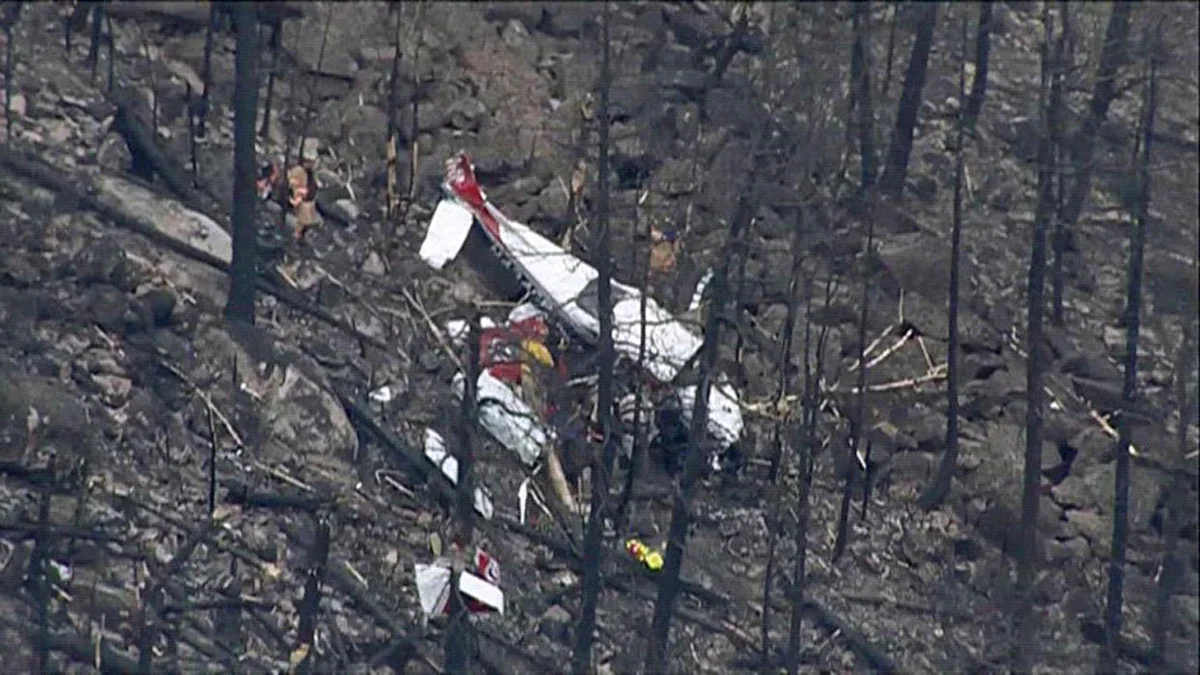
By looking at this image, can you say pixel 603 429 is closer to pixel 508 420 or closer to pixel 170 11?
pixel 508 420

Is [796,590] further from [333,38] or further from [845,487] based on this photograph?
[333,38]

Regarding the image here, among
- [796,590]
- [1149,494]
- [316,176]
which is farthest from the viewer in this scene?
[316,176]

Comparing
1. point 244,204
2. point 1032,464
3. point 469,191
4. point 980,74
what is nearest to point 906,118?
point 980,74

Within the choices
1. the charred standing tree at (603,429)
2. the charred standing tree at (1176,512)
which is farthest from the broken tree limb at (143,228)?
the charred standing tree at (1176,512)

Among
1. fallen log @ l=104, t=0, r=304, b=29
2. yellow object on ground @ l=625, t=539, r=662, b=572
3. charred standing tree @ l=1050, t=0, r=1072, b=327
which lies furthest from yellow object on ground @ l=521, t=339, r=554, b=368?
fallen log @ l=104, t=0, r=304, b=29

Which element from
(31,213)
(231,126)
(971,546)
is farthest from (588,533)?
(231,126)

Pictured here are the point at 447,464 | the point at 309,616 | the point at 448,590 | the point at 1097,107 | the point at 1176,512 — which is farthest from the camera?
the point at 1097,107
